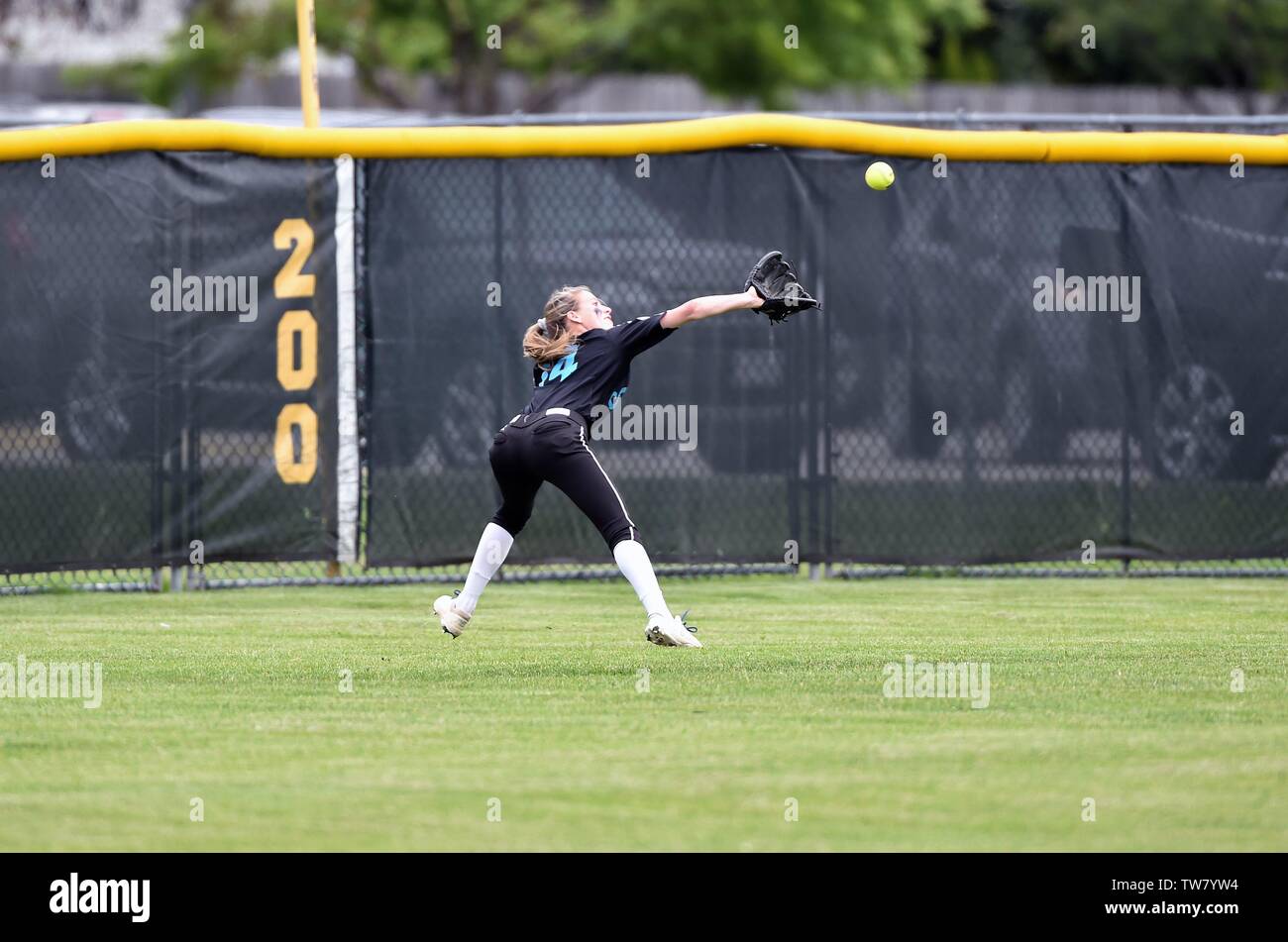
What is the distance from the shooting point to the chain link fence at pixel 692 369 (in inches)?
401

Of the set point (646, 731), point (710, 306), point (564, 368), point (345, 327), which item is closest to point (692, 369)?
point (345, 327)

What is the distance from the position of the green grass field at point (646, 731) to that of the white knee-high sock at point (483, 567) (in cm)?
19

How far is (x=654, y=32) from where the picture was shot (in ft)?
94.1

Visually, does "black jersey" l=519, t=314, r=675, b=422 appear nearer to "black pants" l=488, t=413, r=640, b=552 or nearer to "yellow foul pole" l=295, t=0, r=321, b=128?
"black pants" l=488, t=413, r=640, b=552

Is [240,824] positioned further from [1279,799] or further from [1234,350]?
[1234,350]

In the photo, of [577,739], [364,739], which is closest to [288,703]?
[364,739]

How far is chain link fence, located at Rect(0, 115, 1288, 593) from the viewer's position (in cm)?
1018

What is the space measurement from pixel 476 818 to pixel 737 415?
5.68 meters

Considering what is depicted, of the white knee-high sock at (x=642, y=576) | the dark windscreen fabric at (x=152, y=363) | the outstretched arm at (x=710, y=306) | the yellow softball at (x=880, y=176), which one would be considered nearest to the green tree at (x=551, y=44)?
the dark windscreen fabric at (x=152, y=363)

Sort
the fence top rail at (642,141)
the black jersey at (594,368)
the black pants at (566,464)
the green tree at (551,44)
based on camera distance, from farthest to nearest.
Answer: the green tree at (551,44), the fence top rail at (642,141), the black jersey at (594,368), the black pants at (566,464)

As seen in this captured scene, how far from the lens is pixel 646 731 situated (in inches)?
246

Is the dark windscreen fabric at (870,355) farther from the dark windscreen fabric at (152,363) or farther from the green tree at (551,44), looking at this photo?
the green tree at (551,44)

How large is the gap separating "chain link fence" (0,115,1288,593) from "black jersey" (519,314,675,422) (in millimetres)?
2087

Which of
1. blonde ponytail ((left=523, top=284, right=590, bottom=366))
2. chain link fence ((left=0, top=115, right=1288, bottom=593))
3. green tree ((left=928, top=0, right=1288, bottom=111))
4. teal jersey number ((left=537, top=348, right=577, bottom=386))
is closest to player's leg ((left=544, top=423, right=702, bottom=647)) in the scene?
teal jersey number ((left=537, top=348, right=577, bottom=386))
